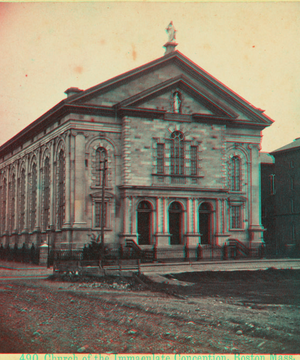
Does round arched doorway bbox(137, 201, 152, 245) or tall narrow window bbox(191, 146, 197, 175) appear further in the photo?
tall narrow window bbox(191, 146, 197, 175)

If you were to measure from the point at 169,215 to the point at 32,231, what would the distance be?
1407cm

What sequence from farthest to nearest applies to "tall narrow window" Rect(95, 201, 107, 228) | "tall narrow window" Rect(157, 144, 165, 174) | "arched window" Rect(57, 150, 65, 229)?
"arched window" Rect(57, 150, 65, 229) < "tall narrow window" Rect(157, 144, 165, 174) < "tall narrow window" Rect(95, 201, 107, 228)

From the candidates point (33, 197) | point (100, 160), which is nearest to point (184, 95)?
point (100, 160)

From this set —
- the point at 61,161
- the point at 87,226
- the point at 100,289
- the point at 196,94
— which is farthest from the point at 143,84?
the point at 100,289

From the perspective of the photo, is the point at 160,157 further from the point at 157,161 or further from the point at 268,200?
the point at 268,200

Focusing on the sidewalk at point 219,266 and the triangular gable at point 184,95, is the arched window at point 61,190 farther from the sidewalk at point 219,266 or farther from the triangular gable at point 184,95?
the sidewalk at point 219,266

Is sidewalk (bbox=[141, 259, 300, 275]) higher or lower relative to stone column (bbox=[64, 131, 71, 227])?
lower

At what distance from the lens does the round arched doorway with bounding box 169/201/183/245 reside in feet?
128

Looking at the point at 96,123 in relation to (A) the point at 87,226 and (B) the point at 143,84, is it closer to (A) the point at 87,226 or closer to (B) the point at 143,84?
(B) the point at 143,84

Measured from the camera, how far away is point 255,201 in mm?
42688

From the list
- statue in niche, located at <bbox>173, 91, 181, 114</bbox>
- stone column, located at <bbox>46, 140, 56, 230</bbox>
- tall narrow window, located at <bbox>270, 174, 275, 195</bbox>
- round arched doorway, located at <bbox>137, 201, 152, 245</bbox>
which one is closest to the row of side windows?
stone column, located at <bbox>46, 140, 56, 230</bbox>

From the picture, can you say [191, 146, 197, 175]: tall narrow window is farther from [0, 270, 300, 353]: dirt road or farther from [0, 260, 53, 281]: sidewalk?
[0, 270, 300, 353]: dirt road

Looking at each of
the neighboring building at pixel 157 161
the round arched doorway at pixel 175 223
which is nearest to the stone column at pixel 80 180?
the neighboring building at pixel 157 161

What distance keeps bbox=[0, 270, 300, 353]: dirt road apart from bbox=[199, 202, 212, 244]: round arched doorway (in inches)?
738
